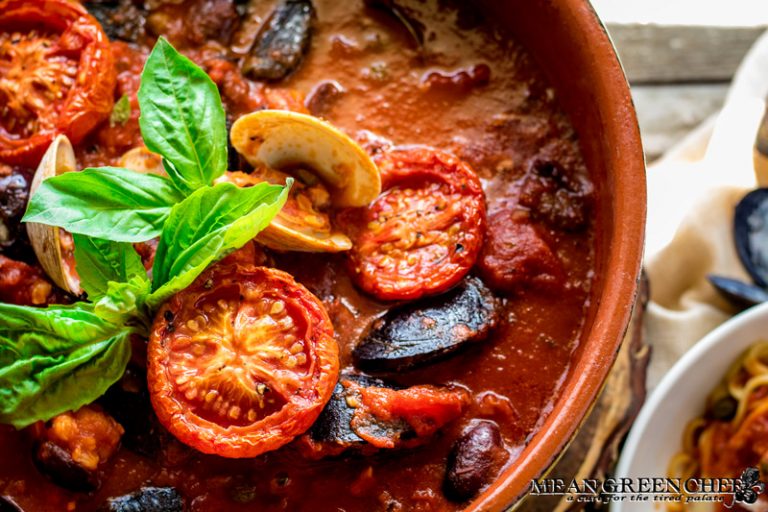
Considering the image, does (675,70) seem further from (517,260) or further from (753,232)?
(517,260)

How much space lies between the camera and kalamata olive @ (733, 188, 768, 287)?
4.06 metres

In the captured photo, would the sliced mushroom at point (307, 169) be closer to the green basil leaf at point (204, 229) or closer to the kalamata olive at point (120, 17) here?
the green basil leaf at point (204, 229)

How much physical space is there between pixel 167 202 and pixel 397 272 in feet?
2.43

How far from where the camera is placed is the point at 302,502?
2674 mm

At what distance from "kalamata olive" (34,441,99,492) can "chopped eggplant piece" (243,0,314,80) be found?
1.40m

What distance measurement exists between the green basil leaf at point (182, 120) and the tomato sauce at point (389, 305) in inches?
17.1

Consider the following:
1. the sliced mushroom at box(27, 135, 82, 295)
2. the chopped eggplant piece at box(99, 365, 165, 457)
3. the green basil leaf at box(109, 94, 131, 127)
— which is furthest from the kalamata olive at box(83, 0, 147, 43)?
the chopped eggplant piece at box(99, 365, 165, 457)

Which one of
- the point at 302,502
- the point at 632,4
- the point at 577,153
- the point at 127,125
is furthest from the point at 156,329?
the point at 632,4

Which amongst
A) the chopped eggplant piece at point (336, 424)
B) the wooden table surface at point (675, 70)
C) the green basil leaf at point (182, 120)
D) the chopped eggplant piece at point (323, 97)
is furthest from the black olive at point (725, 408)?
the green basil leaf at point (182, 120)

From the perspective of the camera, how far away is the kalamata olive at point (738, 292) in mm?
3896

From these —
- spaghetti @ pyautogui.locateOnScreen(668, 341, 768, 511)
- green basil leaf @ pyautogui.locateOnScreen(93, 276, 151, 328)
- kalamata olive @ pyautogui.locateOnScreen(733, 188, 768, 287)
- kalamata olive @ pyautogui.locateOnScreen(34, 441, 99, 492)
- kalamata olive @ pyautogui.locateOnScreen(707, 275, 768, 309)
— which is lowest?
spaghetti @ pyautogui.locateOnScreen(668, 341, 768, 511)

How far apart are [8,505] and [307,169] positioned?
1328 millimetres

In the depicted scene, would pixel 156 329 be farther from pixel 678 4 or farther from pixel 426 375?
pixel 678 4

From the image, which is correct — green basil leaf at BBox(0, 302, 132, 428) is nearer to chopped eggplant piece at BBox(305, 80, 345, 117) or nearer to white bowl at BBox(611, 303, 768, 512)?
chopped eggplant piece at BBox(305, 80, 345, 117)
